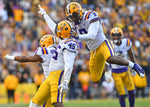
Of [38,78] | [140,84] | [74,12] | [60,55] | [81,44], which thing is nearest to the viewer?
[60,55]

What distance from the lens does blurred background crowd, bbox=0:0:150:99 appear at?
14.4 m

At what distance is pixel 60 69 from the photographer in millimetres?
6492

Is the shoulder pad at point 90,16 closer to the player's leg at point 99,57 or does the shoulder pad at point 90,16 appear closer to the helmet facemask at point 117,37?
the player's leg at point 99,57

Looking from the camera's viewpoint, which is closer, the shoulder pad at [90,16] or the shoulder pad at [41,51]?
the shoulder pad at [41,51]

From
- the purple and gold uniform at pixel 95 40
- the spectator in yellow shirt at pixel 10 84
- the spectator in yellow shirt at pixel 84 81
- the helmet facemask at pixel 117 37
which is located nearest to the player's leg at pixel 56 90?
the purple and gold uniform at pixel 95 40

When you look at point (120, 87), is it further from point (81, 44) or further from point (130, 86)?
point (81, 44)

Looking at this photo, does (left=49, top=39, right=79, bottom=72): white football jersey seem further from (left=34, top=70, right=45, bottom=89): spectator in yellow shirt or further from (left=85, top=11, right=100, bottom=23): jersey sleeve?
(left=34, top=70, right=45, bottom=89): spectator in yellow shirt

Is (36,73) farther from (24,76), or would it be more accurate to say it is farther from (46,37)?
(46,37)

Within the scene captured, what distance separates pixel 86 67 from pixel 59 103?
8769mm

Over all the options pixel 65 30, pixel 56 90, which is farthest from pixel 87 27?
pixel 56 90

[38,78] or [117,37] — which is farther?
[38,78]

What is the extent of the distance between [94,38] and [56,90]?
1632 millimetres

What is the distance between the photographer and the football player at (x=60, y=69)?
626 centimetres

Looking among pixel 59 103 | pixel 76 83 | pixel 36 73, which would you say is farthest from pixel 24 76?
pixel 59 103
